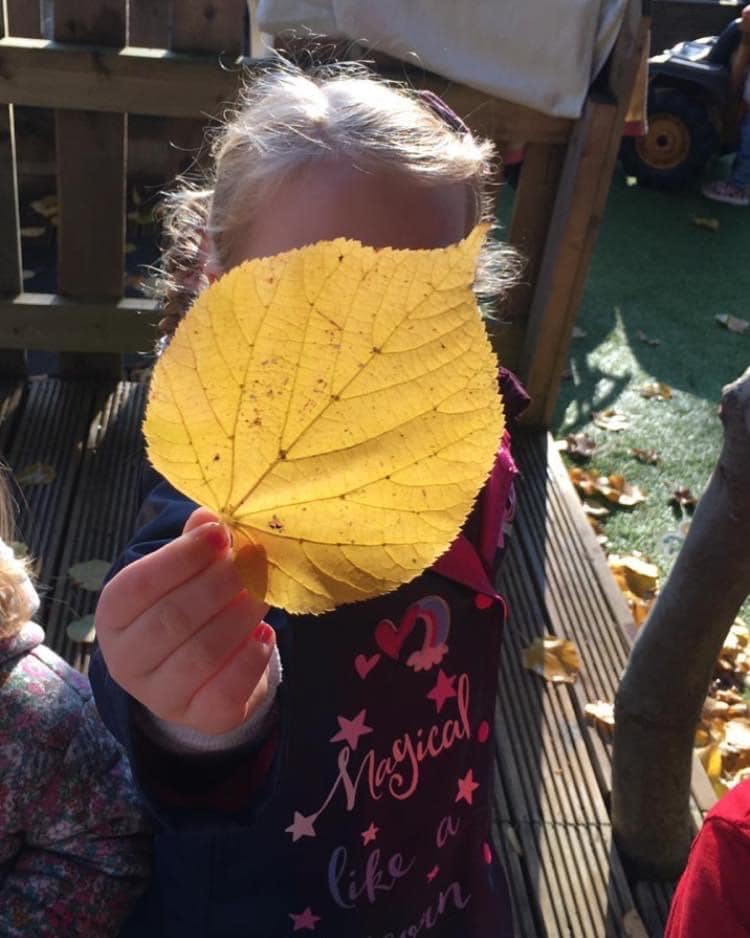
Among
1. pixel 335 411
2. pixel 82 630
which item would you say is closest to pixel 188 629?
pixel 335 411

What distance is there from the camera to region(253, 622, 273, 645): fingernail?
2.38 feet

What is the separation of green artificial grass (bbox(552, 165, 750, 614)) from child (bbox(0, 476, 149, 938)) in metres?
2.17

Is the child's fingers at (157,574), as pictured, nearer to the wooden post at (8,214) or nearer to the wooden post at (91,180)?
the wooden post at (91,180)

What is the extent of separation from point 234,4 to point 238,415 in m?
2.46

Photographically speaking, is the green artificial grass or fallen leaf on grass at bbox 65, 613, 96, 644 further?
the green artificial grass

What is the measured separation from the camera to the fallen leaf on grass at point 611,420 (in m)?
3.80

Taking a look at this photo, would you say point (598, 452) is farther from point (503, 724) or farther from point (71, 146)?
point (71, 146)

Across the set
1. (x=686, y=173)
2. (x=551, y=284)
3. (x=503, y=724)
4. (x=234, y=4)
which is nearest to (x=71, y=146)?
(x=234, y=4)

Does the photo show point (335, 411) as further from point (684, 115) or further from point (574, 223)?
point (684, 115)

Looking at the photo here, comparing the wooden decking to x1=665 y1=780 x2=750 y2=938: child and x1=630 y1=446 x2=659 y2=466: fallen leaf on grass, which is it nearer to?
x1=630 y1=446 x2=659 y2=466: fallen leaf on grass

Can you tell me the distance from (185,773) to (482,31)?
2390 mm

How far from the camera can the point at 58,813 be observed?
1.23 metres

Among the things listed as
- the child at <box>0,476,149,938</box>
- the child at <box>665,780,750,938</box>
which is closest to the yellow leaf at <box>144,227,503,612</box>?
the child at <box>665,780,750,938</box>

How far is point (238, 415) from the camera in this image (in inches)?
21.3
